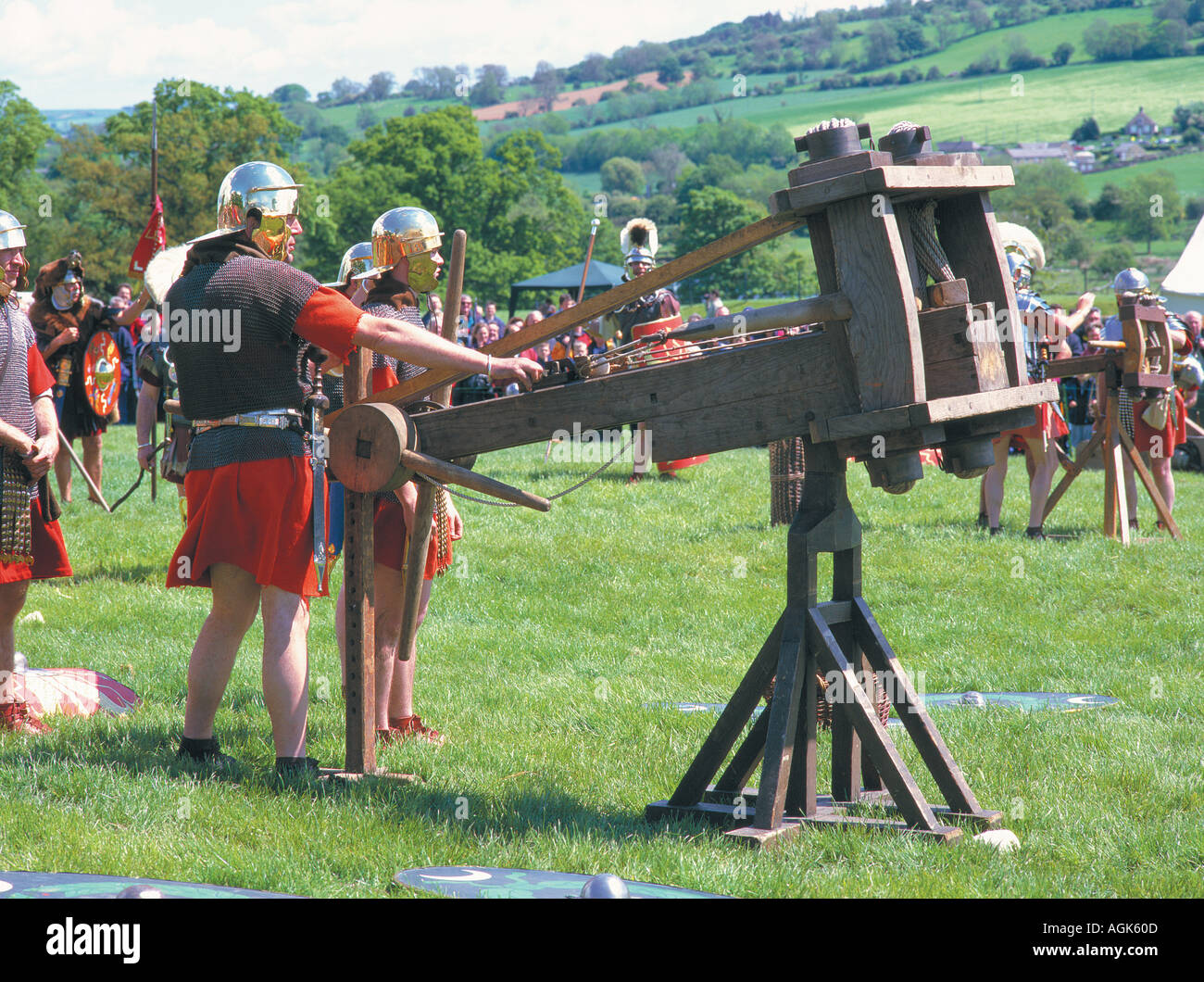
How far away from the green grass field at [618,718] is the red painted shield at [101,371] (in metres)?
1.02

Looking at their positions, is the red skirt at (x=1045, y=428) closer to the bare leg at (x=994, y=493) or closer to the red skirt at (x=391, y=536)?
the bare leg at (x=994, y=493)

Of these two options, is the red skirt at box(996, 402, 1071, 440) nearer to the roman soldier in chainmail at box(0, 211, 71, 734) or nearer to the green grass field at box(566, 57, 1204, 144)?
the roman soldier in chainmail at box(0, 211, 71, 734)

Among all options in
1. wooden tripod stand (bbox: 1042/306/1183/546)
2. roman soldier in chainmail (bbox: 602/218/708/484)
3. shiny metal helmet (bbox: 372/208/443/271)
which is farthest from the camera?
roman soldier in chainmail (bbox: 602/218/708/484)

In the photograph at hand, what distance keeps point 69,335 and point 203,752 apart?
7023 millimetres

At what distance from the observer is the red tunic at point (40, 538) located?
556cm

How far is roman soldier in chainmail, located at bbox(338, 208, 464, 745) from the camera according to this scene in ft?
17.9

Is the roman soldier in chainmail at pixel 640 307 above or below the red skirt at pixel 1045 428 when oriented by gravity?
above

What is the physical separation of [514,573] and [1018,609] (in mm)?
3509


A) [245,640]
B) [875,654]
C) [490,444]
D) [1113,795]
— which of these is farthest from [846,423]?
[245,640]

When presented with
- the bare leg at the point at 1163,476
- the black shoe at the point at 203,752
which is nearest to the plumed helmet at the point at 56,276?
the black shoe at the point at 203,752

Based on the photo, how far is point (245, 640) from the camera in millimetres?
7492

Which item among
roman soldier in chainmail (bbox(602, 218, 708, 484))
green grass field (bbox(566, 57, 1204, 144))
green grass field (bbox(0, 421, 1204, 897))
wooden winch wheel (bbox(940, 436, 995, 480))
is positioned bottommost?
green grass field (bbox(0, 421, 1204, 897))

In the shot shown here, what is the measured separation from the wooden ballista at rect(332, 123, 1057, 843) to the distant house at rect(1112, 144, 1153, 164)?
3431 inches

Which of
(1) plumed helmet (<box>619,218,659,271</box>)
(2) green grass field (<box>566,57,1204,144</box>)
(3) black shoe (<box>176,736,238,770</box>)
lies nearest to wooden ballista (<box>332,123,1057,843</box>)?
(3) black shoe (<box>176,736,238,770</box>)
